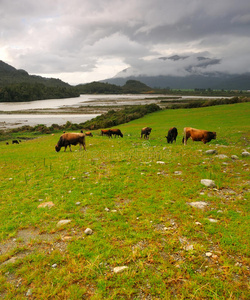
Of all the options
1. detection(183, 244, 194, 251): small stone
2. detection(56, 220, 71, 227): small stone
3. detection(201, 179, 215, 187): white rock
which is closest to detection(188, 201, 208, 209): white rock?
detection(201, 179, 215, 187): white rock

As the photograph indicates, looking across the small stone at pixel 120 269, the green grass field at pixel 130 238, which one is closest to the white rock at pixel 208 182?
the green grass field at pixel 130 238

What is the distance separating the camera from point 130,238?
4.66m

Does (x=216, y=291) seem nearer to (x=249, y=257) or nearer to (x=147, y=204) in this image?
(x=249, y=257)

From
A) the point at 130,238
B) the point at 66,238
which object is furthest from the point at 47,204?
the point at 130,238

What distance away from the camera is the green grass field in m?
3.44

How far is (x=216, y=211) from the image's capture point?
5496mm

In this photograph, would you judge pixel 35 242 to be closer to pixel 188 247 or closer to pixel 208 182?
pixel 188 247

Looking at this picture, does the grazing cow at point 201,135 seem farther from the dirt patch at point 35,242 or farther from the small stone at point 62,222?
the dirt patch at point 35,242

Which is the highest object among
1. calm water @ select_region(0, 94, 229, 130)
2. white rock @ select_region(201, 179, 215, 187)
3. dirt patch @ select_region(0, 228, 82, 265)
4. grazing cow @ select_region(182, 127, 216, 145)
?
calm water @ select_region(0, 94, 229, 130)

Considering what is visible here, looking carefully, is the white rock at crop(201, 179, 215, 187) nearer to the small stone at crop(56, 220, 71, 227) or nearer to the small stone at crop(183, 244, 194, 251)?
the small stone at crop(183, 244, 194, 251)

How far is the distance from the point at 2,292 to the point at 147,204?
4.25 meters

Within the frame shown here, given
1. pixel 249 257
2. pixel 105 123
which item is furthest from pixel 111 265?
pixel 105 123

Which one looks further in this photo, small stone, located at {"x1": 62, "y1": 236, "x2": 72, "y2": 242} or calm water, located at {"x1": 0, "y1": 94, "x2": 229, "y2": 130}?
calm water, located at {"x1": 0, "y1": 94, "x2": 229, "y2": 130}

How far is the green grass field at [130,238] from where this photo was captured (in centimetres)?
344
